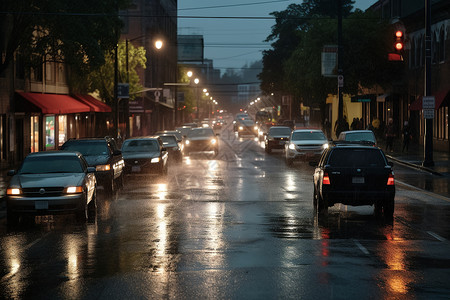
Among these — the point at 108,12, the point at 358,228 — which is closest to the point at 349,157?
the point at 358,228

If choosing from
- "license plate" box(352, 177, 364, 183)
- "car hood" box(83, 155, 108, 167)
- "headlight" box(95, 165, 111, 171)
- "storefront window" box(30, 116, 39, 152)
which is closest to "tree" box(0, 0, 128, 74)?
"storefront window" box(30, 116, 39, 152)

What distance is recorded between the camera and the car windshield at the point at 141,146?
2973 cm

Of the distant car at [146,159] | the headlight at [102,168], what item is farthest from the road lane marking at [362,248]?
the distant car at [146,159]

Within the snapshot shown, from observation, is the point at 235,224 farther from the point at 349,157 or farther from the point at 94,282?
the point at 94,282

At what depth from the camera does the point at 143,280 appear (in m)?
10.2

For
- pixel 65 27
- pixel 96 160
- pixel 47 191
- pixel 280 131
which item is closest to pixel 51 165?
pixel 47 191

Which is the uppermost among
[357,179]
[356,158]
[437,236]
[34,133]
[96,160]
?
[34,133]

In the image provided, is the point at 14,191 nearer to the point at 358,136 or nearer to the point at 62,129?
the point at 358,136

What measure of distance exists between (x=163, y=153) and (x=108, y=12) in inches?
325

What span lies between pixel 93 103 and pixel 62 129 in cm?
416

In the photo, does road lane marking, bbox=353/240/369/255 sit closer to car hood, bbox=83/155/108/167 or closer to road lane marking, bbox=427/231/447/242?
road lane marking, bbox=427/231/447/242

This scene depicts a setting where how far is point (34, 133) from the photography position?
42000mm

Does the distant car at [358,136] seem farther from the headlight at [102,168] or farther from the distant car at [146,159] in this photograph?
the headlight at [102,168]

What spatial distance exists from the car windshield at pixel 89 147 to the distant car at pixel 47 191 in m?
6.93
